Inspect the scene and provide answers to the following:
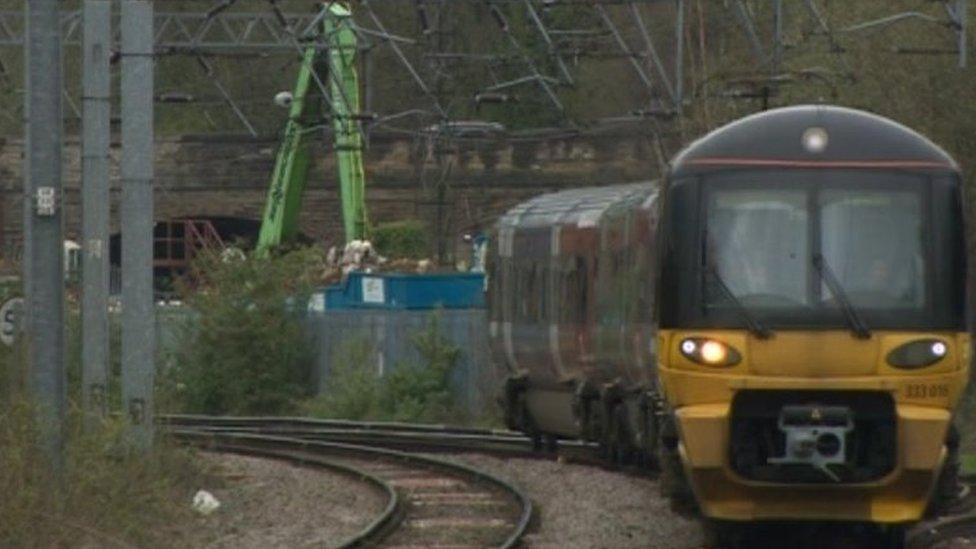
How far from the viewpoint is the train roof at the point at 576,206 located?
71.7 feet

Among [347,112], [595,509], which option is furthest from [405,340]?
[595,509]

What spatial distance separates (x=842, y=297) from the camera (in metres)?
15.2

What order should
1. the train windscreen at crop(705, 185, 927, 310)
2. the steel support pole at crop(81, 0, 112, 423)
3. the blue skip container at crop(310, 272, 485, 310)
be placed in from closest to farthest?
the train windscreen at crop(705, 185, 927, 310) → the steel support pole at crop(81, 0, 112, 423) → the blue skip container at crop(310, 272, 485, 310)

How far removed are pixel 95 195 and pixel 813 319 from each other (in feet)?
34.2

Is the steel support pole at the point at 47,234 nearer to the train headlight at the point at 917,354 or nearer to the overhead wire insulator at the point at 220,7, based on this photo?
the train headlight at the point at 917,354

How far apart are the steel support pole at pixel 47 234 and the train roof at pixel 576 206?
5020 mm

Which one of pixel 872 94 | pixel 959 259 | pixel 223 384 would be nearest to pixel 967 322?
pixel 959 259

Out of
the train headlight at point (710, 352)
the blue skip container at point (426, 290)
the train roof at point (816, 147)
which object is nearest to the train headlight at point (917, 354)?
the train headlight at point (710, 352)

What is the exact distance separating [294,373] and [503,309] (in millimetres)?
16535

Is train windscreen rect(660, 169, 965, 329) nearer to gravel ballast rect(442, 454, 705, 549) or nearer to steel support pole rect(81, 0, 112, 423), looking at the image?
gravel ballast rect(442, 454, 705, 549)

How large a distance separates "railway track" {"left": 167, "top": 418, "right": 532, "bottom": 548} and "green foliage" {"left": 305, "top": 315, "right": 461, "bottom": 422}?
7275 mm

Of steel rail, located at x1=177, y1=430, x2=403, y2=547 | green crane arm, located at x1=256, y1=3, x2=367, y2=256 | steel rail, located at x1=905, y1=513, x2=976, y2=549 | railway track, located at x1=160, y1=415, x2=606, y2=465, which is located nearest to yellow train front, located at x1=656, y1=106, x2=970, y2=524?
steel rail, located at x1=905, y1=513, x2=976, y2=549

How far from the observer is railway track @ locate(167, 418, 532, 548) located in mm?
18219

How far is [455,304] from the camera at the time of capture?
4425cm
